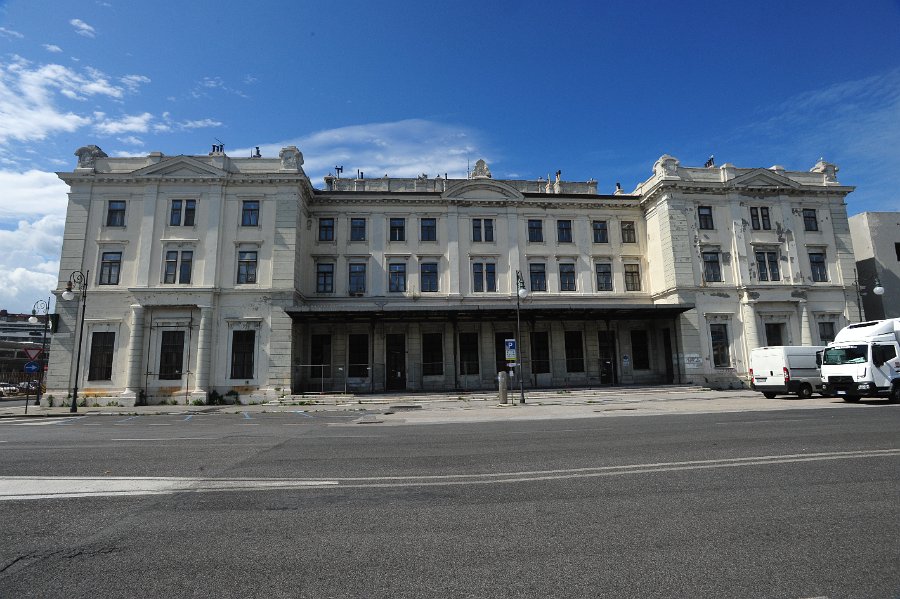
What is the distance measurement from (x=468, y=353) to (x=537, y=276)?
739 cm

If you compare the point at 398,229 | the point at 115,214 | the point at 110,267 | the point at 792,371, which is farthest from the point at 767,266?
the point at 115,214

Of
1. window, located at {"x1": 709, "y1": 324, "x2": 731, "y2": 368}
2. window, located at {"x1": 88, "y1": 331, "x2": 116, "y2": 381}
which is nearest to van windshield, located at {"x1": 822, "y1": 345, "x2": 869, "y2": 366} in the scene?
window, located at {"x1": 709, "y1": 324, "x2": 731, "y2": 368}

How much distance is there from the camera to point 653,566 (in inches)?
142

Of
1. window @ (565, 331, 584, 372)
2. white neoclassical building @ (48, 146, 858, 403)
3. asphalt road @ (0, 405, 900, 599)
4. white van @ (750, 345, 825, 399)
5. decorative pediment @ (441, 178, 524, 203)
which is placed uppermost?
decorative pediment @ (441, 178, 524, 203)

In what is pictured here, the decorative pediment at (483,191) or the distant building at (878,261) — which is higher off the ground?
the decorative pediment at (483,191)

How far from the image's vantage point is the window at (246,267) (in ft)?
93.8

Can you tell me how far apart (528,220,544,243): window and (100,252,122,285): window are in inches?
1046

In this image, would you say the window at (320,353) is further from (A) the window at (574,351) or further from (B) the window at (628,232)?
(B) the window at (628,232)

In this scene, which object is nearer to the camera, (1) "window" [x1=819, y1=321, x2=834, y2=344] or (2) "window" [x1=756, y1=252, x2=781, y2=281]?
(1) "window" [x1=819, y1=321, x2=834, y2=344]

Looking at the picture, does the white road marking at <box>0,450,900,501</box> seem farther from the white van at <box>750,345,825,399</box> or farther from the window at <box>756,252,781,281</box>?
the window at <box>756,252,781,281</box>

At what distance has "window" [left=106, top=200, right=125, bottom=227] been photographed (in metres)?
28.9

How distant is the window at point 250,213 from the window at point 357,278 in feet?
21.8

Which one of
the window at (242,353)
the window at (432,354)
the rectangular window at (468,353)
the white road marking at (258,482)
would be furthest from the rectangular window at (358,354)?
the white road marking at (258,482)

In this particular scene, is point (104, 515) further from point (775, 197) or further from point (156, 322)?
point (775, 197)
